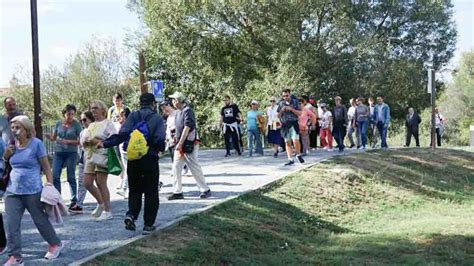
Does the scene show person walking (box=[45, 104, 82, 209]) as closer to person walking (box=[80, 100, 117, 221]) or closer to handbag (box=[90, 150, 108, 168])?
person walking (box=[80, 100, 117, 221])

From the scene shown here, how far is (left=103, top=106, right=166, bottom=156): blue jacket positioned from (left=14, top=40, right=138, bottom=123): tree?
106 feet

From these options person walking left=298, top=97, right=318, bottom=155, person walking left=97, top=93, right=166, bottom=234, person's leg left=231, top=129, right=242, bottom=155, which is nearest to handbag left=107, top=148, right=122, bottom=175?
person walking left=97, top=93, right=166, bottom=234

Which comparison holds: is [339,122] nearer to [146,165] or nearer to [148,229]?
[148,229]

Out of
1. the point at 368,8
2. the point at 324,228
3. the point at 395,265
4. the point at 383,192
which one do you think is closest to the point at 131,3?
the point at 368,8

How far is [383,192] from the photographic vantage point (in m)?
13.5

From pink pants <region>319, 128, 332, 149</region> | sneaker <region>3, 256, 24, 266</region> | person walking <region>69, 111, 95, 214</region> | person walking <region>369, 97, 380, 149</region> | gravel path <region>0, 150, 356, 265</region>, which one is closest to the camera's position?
sneaker <region>3, 256, 24, 266</region>

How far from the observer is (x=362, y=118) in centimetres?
1919

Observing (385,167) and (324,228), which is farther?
(385,167)

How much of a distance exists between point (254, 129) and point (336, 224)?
7.08 m

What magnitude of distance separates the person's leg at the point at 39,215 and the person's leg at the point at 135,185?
3.91 ft

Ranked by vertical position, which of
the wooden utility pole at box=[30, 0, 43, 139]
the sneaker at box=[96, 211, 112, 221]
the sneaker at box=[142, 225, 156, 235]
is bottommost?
the sneaker at box=[142, 225, 156, 235]

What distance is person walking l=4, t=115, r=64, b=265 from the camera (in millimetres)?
6461

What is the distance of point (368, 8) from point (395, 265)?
26.7m

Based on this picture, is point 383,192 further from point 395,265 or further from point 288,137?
point 395,265
